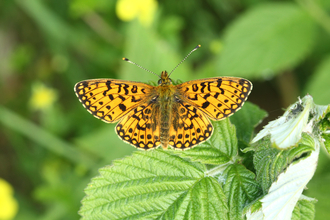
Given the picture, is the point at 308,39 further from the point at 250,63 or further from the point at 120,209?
the point at 120,209

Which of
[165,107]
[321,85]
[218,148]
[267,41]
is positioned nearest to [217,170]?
[218,148]

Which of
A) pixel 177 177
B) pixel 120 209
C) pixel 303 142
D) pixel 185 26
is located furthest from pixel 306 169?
pixel 185 26

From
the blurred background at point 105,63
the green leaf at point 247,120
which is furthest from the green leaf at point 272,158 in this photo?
the blurred background at point 105,63

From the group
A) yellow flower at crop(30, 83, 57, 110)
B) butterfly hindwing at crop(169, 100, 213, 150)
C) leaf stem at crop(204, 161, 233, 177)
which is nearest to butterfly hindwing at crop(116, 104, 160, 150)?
butterfly hindwing at crop(169, 100, 213, 150)

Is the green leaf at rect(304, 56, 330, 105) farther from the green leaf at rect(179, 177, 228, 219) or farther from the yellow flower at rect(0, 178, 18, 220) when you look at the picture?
the yellow flower at rect(0, 178, 18, 220)

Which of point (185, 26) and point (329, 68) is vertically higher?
point (185, 26)

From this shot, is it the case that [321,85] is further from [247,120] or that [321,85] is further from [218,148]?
[218,148]
